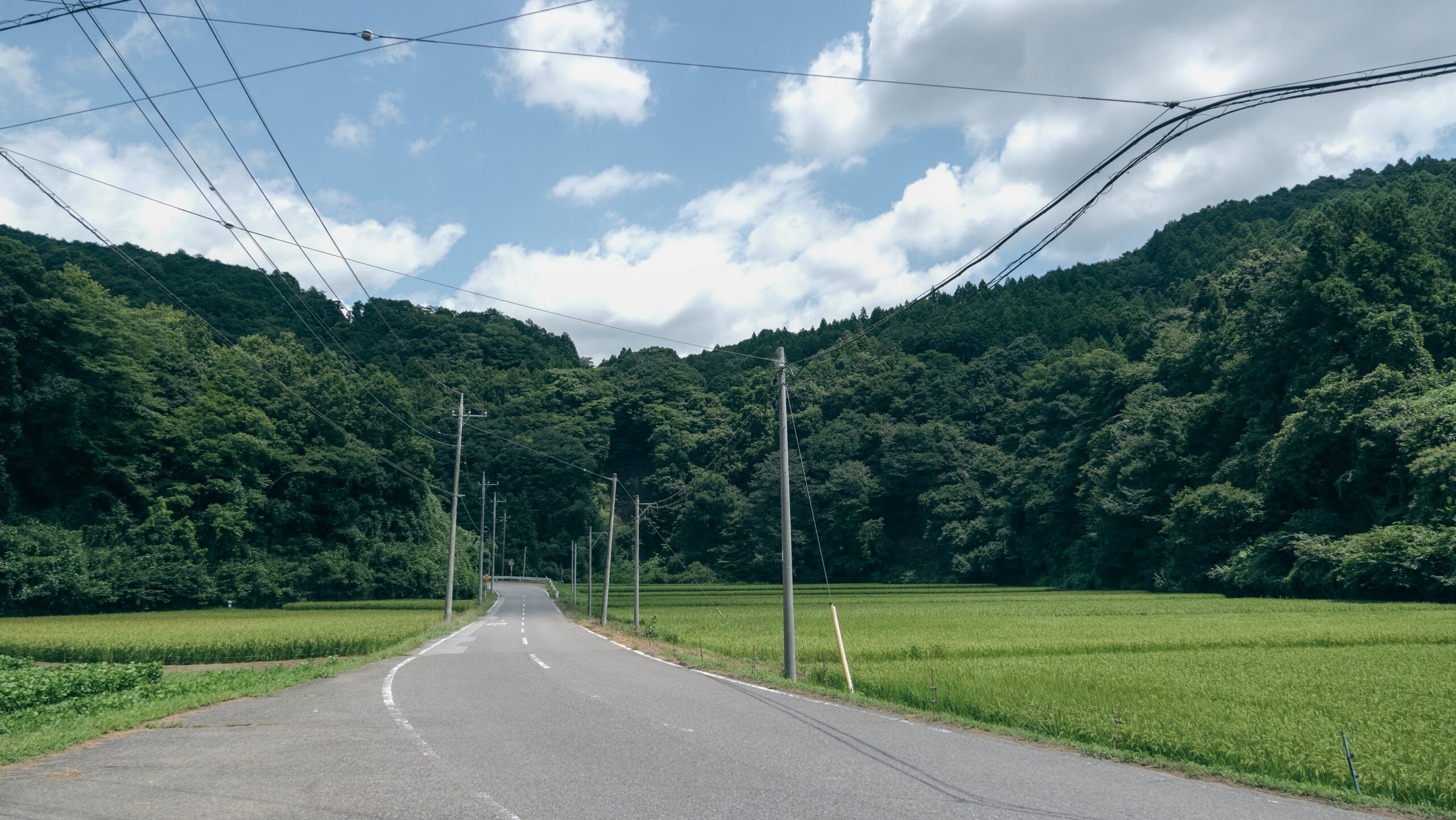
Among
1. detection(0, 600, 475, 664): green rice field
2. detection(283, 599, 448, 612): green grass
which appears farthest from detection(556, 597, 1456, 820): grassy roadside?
detection(283, 599, 448, 612): green grass

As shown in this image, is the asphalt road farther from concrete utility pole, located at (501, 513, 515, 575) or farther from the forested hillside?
concrete utility pole, located at (501, 513, 515, 575)

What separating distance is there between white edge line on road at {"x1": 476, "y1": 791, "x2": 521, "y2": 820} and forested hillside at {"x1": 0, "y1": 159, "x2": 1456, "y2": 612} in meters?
9.06

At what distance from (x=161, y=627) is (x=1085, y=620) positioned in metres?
34.0

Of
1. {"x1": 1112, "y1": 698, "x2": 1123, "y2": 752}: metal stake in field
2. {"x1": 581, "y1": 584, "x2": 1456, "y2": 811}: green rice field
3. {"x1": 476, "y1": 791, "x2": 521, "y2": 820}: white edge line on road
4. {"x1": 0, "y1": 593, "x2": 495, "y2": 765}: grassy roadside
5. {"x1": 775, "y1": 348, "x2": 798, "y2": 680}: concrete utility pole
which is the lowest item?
{"x1": 581, "y1": 584, "x2": 1456, "y2": 811}: green rice field

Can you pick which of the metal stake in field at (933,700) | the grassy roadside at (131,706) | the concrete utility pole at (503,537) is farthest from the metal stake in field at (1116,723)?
the concrete utility pole at (503,537)

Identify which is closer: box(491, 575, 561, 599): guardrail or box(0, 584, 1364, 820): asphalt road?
box(0, 584, 1364, 820): asphalt road

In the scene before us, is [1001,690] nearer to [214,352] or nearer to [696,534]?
[214,352]

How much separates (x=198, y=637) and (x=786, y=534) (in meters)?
20.1

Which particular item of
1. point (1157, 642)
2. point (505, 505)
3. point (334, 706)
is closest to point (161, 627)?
point (334, 706)

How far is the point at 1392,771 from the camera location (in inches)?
320

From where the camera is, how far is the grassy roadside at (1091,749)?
23.9 feet

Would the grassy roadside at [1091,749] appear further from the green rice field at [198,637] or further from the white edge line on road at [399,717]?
the green rice field at [198,637]

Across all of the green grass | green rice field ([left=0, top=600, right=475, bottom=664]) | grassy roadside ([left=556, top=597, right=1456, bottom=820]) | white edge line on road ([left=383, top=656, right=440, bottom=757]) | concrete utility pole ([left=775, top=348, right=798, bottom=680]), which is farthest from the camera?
the green grass

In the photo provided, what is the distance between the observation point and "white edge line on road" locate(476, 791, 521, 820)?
19.2 feet
